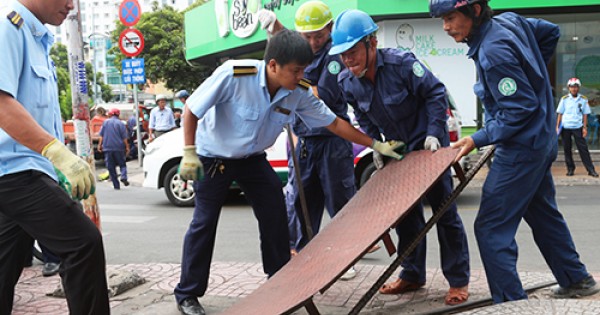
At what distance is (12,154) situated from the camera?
2643 mm

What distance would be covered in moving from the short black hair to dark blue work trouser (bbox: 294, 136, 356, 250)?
54.3 inches

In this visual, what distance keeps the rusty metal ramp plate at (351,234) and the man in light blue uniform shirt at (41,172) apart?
2.30 ft

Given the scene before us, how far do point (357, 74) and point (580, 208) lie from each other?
5.46 m

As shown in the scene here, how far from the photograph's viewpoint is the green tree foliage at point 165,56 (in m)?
34.2

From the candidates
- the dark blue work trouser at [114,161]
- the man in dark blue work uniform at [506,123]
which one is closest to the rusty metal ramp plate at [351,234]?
the man in dark blue work uniform at [506,123]

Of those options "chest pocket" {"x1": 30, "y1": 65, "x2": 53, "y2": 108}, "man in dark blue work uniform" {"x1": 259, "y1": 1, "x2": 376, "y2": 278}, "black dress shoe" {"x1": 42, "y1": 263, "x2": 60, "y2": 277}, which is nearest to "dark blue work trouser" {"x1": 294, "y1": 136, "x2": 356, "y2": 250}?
"man in dark blue work uniform" {"x1": 259, "y1": 1, "x2": 376, "y2": 278}

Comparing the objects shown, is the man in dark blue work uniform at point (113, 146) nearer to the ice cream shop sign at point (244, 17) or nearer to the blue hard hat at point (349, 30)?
the ice cream shop sign at point (244, 17)

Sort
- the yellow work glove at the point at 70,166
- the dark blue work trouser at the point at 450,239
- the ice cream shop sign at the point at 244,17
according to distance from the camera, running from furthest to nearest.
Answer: the ice cream shop sign at the point at 244,17 < the dark blue work trouser at the point at 450,239 < the yellow work glove at the point at 70,166

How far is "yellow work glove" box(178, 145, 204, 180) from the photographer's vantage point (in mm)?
3332

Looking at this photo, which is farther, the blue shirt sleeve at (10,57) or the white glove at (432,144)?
the white glove at (432,144)

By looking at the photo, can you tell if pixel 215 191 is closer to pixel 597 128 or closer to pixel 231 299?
pixel 231 299

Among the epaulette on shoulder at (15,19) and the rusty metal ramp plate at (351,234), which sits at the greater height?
the epaulette on shoulder at (15,19)

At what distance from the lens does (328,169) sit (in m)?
4.53

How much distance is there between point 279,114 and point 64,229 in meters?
1.42
